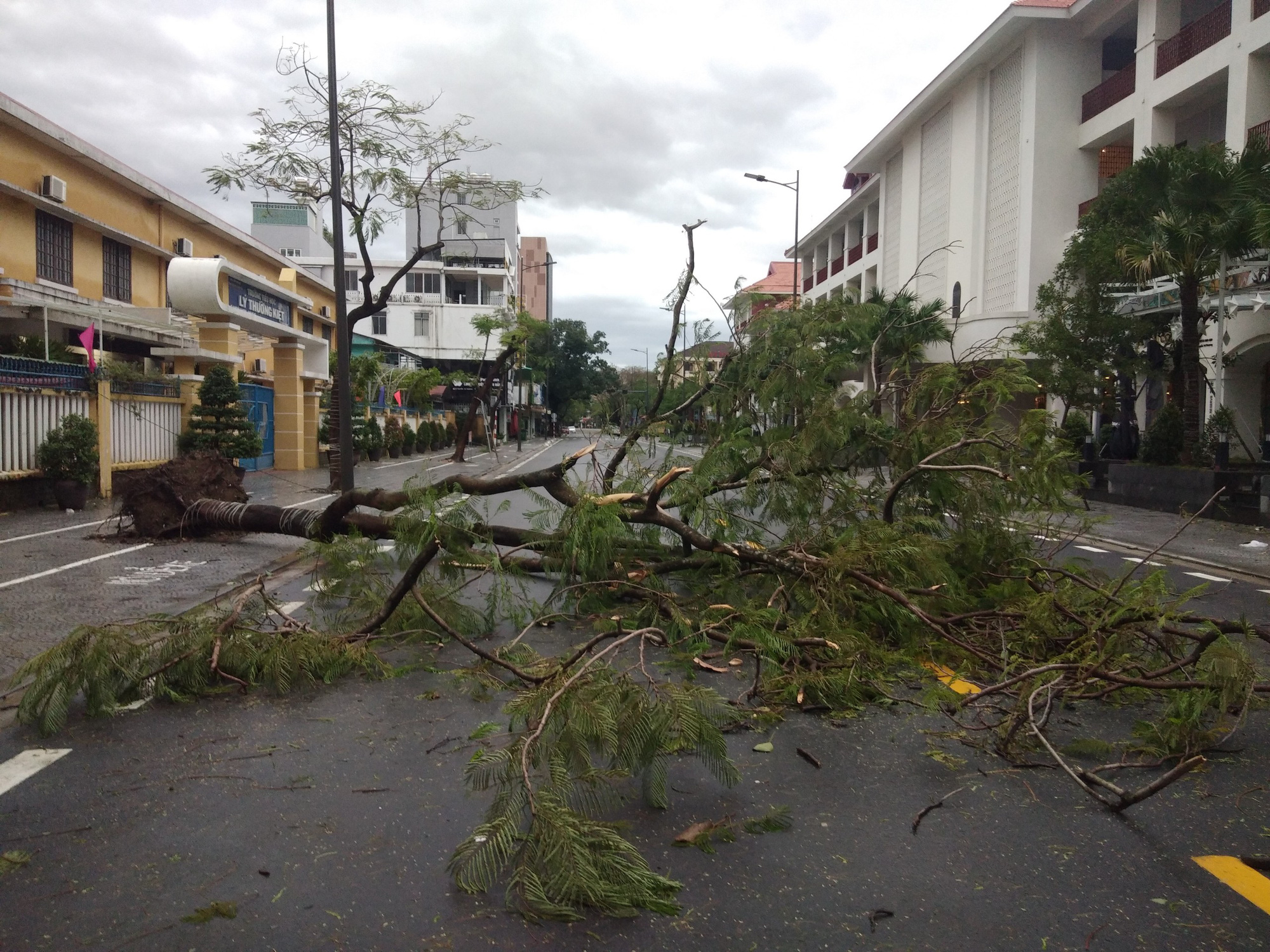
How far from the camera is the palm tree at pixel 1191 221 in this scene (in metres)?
16.8

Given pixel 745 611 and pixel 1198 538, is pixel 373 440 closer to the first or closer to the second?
pixel 1198 538

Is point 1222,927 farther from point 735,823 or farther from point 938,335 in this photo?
point 938,335

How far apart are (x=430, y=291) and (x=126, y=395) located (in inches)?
1988

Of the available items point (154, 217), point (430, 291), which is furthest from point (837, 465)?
point (430, 291)

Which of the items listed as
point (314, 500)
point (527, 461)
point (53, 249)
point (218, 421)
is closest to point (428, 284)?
point (527, 461)

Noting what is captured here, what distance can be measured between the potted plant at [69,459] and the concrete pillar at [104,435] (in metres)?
0.91

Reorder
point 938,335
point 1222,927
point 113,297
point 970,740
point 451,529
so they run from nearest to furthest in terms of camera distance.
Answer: point 1222,927 → point 970,740 → point 451,529 → point 938,335 → point 113,297

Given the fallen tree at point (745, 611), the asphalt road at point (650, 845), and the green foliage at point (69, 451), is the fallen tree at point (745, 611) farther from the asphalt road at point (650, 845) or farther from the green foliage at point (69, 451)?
the green foliage at point (69, 451)

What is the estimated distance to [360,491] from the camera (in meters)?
8.80

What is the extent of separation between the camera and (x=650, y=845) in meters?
3.47

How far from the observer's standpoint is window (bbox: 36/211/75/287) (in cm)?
2034

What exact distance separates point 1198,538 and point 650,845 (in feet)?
45.5

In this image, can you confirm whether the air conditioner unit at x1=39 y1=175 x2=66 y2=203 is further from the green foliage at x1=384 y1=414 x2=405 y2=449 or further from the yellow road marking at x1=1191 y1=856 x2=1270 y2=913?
the yellow road marking at x1=1191 y1=856 x2=1270 y2=913

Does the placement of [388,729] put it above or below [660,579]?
below
